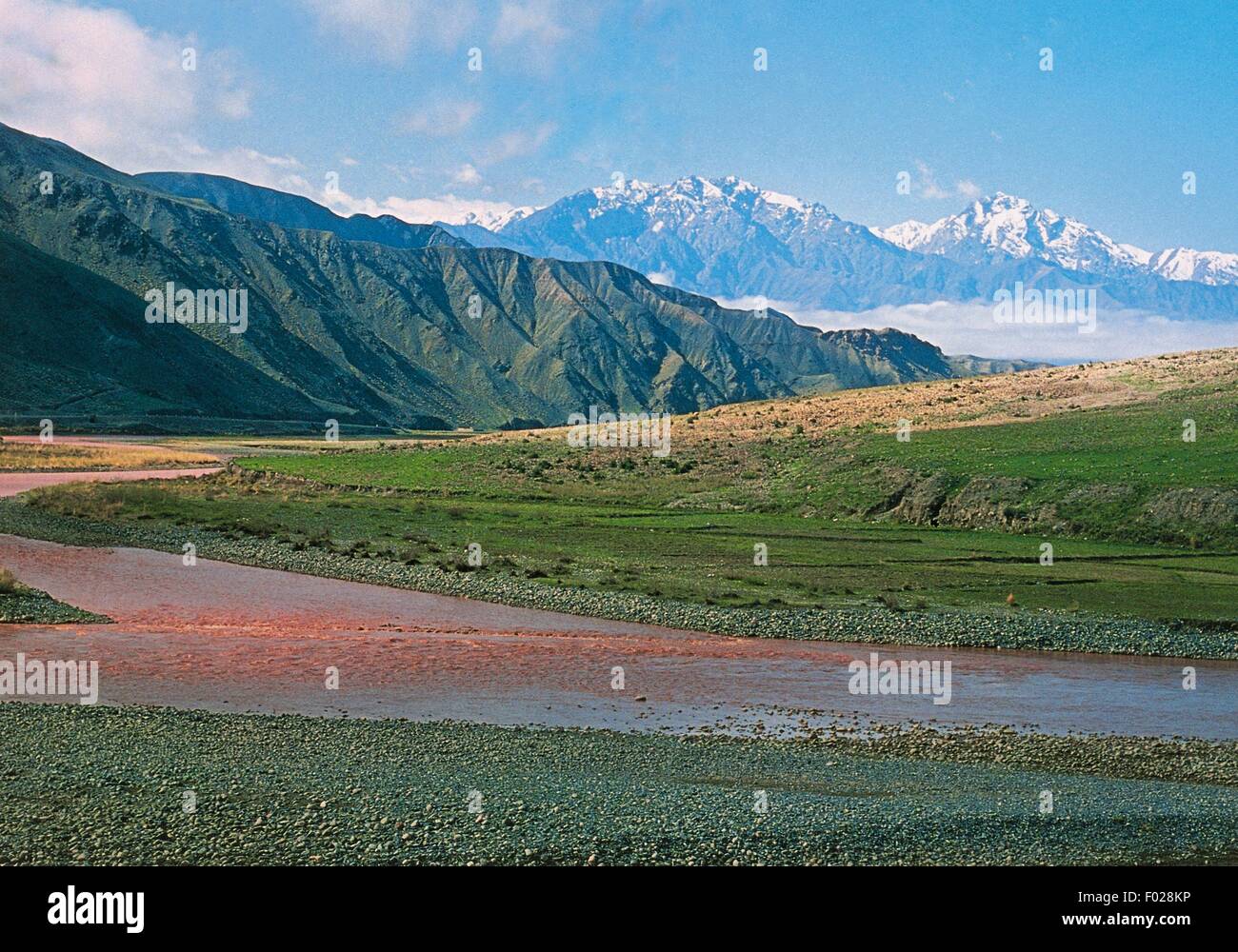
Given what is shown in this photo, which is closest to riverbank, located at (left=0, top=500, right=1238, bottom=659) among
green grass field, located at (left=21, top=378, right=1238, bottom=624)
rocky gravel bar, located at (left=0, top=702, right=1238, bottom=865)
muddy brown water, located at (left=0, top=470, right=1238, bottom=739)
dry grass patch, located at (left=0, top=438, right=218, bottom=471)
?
muddy brown water, located at (left=0, top=470, right=1238, bottom=739)

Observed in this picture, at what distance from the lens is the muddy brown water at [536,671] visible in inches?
947

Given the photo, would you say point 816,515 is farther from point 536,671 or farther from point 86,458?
point 86,458

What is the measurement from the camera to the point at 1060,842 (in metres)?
15.1

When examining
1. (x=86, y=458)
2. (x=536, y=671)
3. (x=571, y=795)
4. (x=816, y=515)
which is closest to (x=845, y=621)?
(x=536, y=671)

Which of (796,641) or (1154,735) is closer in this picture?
(1154,735)

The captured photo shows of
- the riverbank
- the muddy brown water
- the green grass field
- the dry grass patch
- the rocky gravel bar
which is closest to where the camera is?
the rocky gravel bar

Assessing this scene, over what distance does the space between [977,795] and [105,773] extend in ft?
45.9

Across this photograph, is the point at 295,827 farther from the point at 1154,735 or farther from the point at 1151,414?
the point at 1151,414

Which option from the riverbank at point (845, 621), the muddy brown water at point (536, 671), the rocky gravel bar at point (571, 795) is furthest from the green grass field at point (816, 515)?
the rocky gravel bar at point (571, 795)

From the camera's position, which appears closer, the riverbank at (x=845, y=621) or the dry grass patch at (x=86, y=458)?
the riverbank at (x=845, y=621)

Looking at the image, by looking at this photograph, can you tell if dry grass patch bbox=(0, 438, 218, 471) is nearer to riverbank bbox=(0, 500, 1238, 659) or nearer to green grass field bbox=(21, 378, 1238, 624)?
green grass field bbox=(21, 378, 1238, 624)

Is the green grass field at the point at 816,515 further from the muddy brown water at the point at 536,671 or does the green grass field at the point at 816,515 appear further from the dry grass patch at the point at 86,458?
the dry grass patch at the point at 86,458

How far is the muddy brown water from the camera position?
78.9ft
